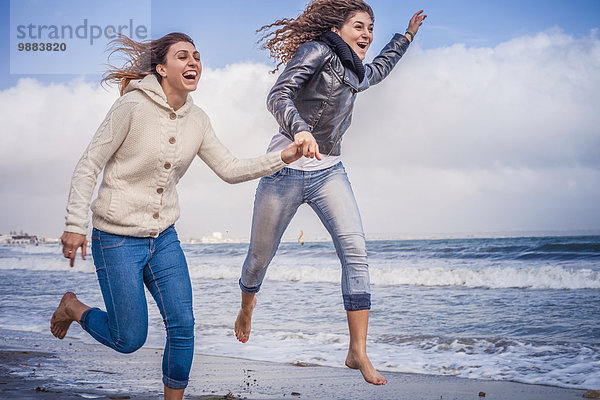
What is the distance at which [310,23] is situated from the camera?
12.1 ft

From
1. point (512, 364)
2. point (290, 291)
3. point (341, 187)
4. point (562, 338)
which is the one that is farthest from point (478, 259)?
point (341, 187)

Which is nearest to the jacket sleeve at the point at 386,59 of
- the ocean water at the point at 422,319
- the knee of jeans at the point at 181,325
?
the knee of jeans at the point at 181,325

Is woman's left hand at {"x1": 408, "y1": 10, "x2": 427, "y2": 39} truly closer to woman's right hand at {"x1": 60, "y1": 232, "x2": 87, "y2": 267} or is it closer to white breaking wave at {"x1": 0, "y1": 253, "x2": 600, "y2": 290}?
woman's right hand at {"x1": 60, "y1": 232, "x2": 87, "y2": 267}

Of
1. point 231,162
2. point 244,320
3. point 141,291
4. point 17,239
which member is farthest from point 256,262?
point 17,239

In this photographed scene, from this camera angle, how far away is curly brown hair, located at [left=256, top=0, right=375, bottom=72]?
3.63 meters

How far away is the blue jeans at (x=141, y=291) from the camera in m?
2.95

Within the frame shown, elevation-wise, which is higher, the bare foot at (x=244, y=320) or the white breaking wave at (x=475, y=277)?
the bare foot at (x=244, y=320)

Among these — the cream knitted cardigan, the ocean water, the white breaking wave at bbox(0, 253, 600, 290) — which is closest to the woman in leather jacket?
the cream knitted cardigan

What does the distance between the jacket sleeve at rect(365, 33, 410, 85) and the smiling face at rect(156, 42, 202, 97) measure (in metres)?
1.37

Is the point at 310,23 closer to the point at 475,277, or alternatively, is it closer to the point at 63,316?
the point at 63,316

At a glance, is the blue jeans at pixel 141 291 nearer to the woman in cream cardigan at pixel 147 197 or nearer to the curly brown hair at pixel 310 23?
the woman in cream cardigan at pixel 147 197

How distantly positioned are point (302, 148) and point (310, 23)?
117 cm

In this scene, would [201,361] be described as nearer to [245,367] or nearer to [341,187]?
[245,367]

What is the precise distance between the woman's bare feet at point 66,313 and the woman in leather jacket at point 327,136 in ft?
3.78
